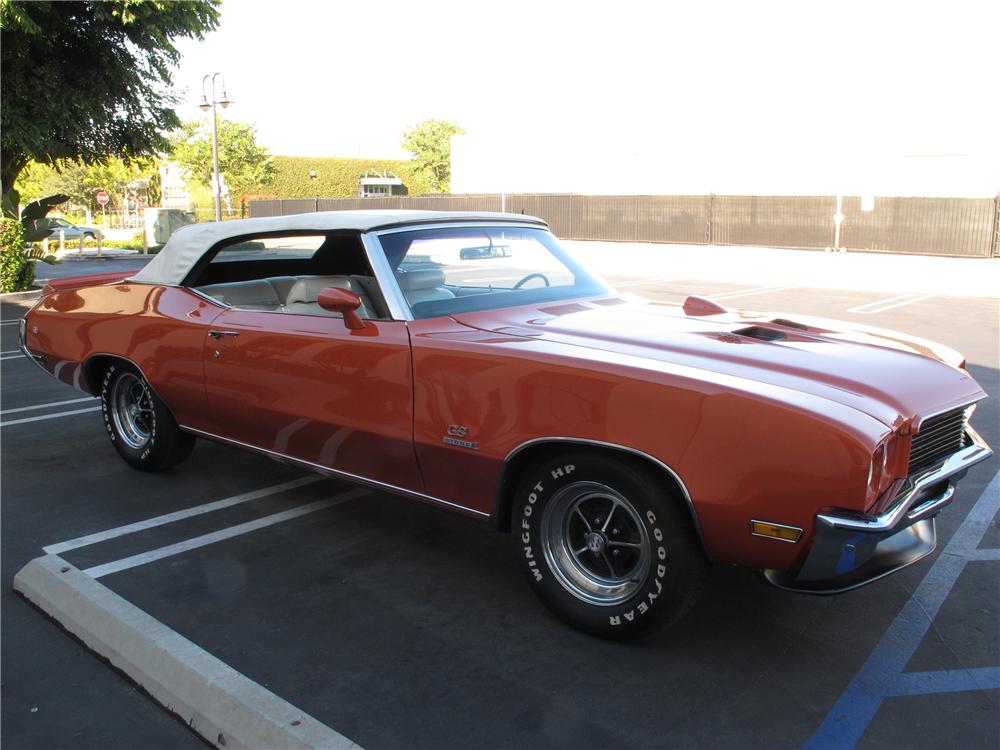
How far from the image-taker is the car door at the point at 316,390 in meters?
3.83

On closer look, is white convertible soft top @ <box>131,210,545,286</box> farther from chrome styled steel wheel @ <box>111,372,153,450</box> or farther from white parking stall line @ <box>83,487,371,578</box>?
white parking stall line @ <box>83,487,371,578</box>

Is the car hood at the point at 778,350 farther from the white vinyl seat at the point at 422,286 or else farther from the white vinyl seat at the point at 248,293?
the white vinyl seat at the point at 248,293

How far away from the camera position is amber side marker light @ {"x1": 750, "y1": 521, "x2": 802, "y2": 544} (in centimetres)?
278

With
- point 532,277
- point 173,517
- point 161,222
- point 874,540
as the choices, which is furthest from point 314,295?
point 161,222

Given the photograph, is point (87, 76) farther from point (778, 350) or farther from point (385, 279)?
point (778, 350)

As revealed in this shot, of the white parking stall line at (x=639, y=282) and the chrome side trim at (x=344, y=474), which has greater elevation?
the white parking stall line at (x=639, y=282)

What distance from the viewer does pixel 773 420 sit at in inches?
110

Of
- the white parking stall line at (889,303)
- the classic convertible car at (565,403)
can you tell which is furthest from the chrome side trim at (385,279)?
the white parking stall line at (889,303)

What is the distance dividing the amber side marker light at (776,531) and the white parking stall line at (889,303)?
12.6 metres

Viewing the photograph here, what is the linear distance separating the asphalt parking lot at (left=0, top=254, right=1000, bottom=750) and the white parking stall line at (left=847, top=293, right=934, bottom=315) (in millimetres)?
10114

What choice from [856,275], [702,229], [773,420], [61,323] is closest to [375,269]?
[773,420]

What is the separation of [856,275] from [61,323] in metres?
19.3

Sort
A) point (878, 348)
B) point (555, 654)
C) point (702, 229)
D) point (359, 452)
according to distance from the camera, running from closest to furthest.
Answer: point (555, 654)
point (878, 348)
point (359, 452)
point (702, 229)

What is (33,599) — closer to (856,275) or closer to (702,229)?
(856,275)
